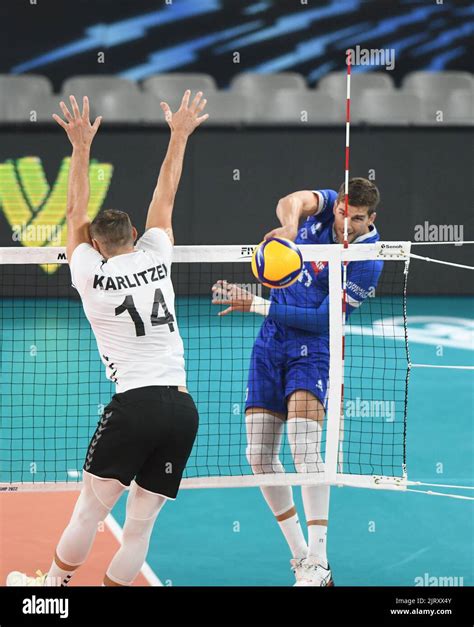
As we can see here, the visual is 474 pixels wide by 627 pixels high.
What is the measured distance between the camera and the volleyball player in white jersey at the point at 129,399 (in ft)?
17.6

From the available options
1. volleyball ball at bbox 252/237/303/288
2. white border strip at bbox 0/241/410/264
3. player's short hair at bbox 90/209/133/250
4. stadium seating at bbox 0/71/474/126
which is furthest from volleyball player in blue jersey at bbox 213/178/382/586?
stadium seating at bbox 0/71/474/126

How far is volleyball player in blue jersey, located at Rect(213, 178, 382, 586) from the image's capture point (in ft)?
21.3

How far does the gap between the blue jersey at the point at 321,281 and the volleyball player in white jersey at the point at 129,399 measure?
1.34 m

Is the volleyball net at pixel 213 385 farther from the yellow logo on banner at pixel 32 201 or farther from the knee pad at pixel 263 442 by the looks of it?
the yellow logo on banner at pixel 32 201

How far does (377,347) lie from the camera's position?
13.6 metres

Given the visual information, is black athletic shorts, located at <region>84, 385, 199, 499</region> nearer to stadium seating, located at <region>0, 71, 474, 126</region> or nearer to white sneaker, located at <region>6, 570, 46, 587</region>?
white sneaker, located at <region>6, 570, 46, 587</region>

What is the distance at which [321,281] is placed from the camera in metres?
6.73

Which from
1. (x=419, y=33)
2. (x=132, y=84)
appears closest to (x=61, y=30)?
(x=132, y=84)

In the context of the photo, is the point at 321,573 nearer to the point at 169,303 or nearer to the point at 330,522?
the point at 330,522

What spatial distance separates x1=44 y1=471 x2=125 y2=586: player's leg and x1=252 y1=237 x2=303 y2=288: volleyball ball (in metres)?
1.49

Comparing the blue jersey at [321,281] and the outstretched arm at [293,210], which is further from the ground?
the outstretched arm at [293,210]
